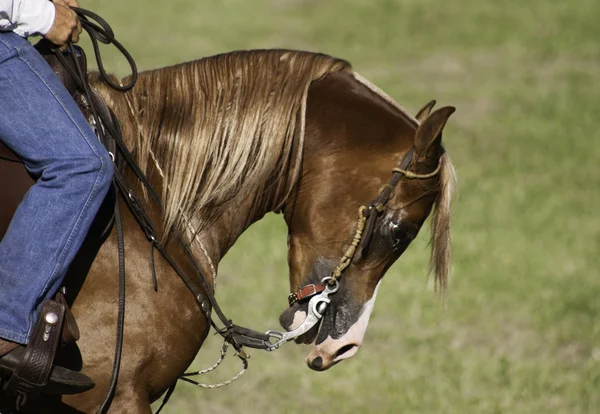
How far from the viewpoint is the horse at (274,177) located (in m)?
3.42

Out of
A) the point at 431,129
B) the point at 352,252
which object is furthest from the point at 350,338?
the point at 431,129

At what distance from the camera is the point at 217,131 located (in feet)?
11.5

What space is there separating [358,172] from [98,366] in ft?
3.77

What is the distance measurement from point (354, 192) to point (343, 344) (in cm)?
58

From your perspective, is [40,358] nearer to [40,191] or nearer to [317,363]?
[40,191]

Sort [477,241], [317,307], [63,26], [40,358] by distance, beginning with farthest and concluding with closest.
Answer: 1. [477,241]
2. [317,307]
3. [63,26]
4. [40,358]

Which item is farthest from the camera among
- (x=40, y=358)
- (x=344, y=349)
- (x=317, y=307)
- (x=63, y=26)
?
(x=344, y=349)

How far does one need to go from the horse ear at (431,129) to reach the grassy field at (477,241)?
3.34 feet

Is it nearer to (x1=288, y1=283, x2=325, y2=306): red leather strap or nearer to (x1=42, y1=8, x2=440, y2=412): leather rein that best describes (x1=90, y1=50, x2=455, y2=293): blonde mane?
(x1=42, y1=8, x2=440, y2=412): leather rein

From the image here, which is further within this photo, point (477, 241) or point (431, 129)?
point (477, 241)

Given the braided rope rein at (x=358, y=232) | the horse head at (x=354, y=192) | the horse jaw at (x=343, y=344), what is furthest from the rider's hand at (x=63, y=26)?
the horse jaw at (x=343, y=344)

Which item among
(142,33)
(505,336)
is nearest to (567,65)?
(142,33)

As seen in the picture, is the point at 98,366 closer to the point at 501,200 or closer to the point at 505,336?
the point at 505,336

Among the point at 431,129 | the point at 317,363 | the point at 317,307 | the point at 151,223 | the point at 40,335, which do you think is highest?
the point at 431,129
